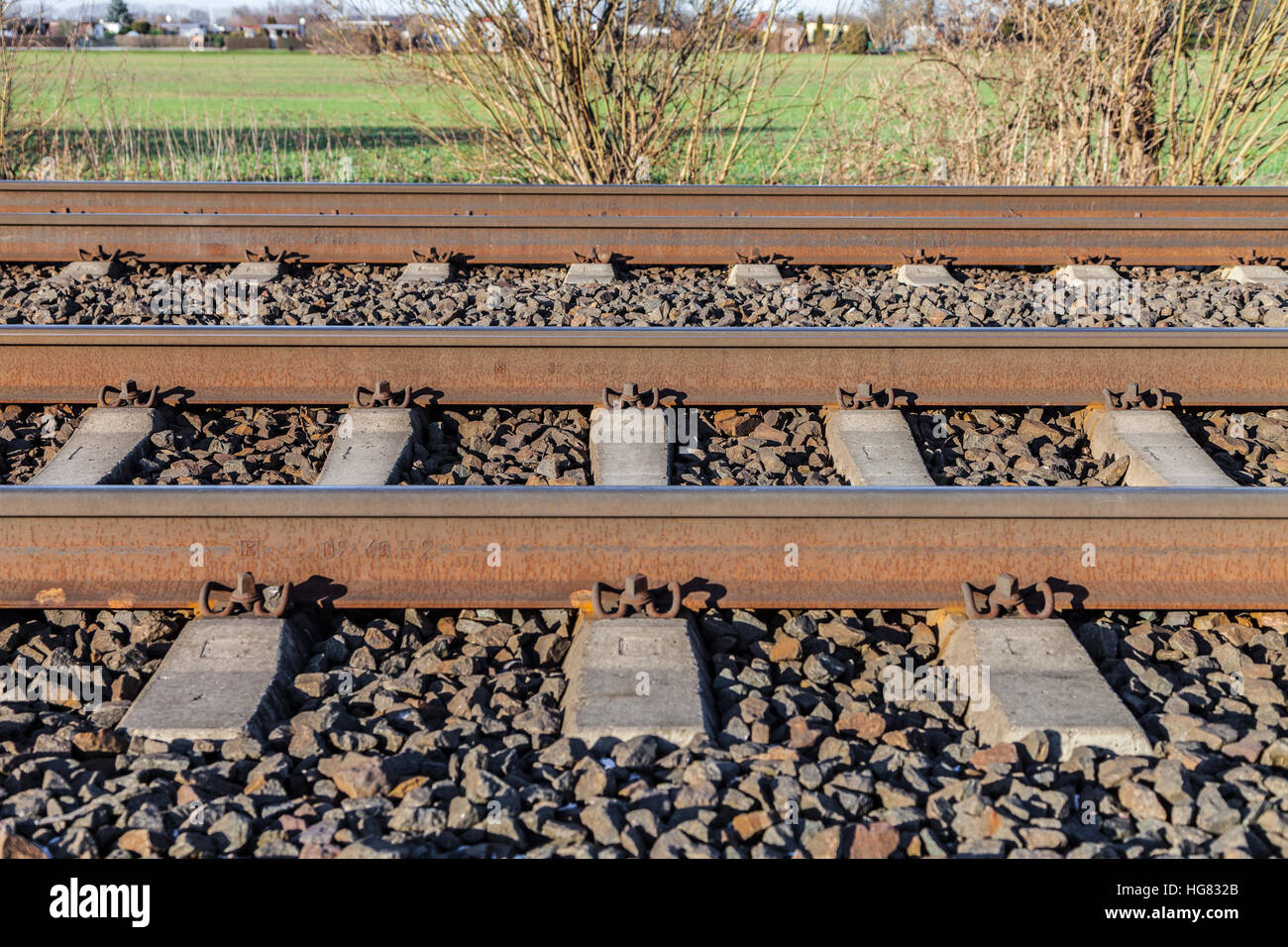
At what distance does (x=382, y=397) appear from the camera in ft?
14.7

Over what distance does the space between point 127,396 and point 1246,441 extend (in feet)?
14.4

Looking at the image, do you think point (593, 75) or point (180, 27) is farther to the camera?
point (180, 27)

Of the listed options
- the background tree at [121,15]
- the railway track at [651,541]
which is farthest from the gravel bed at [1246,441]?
the background tree at [121,15]

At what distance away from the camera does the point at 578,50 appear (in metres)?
10.2

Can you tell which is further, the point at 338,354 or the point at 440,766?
the point at 338,354

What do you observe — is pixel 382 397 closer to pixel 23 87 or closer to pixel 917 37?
pixel 23 87

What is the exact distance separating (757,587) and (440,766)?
1.04 m

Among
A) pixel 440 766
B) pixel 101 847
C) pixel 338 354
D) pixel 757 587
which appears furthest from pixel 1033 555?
pixel 338 354

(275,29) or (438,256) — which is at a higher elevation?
(275,29)

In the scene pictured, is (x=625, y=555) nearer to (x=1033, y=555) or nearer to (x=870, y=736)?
(x=870, y=736)

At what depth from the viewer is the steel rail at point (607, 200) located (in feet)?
26.9

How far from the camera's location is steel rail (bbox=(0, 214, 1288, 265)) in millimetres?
7066

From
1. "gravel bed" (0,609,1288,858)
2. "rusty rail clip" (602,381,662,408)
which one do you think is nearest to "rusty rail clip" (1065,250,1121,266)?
"rusty rail clip" (602,381,662,408)

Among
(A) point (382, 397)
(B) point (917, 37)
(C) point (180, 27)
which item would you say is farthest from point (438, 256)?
(C) point (180, 27)
